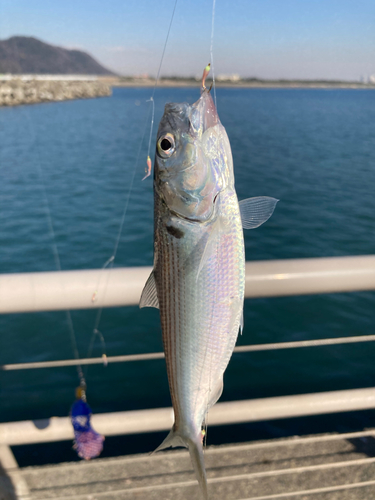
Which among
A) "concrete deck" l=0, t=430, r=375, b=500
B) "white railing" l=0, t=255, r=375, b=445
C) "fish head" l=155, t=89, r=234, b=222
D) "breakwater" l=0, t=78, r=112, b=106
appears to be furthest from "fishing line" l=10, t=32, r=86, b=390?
"breakwater" l=0, t=78, r=112, b=106

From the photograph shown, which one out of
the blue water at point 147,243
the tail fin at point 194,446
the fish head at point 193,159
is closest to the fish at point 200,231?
the fish head at point 193,159

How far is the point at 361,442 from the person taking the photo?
2.50 metres

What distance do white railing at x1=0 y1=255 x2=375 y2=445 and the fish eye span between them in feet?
2.36

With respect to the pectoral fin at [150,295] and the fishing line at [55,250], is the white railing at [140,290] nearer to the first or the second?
the fishing line at [55,250]

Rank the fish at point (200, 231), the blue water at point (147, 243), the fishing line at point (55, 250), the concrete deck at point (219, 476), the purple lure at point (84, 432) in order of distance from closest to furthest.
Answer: the fish at point (200, 231)
the purple lure at point (84, 432)
the concrete deck at point (219, 476)
the fishing line at point (55, 250)
the blue water at point (147, 243)

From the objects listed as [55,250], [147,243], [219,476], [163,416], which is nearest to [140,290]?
[163,416]

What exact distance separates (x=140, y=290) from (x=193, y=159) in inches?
29.5

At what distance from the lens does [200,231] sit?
98 cm

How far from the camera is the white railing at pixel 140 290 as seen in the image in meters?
1.58

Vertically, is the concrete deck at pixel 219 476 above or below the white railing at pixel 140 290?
below

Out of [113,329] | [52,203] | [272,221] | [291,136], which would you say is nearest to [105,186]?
[52,203]

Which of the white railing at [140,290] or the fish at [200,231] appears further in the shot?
the white railing at [140,290]

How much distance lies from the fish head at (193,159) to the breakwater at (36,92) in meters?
31.9

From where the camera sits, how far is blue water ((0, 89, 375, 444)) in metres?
5.89
